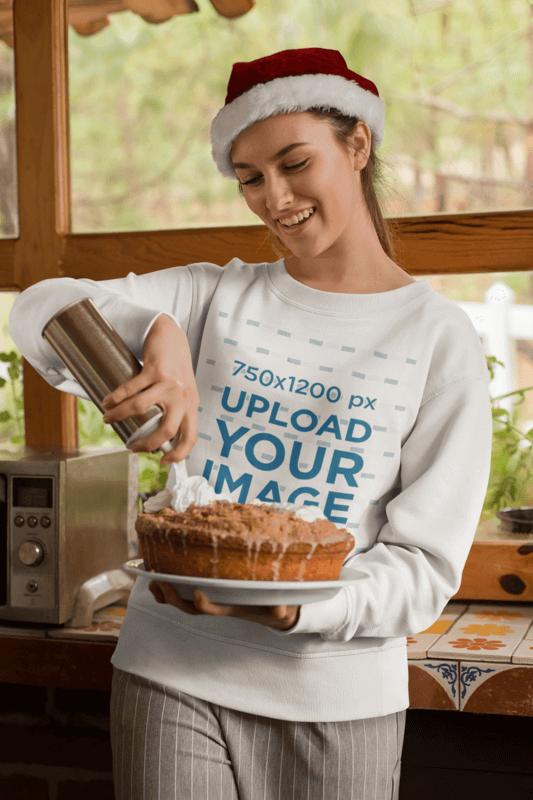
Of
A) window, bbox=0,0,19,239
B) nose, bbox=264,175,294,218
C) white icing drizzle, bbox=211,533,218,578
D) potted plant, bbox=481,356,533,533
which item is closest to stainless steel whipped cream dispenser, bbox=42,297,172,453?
white icing drizzle, bbox=211,533,218,578

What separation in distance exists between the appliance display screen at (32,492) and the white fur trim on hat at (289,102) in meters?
0.75

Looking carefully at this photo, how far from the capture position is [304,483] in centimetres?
89

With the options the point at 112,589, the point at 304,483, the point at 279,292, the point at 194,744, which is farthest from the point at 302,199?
the point at 112,589

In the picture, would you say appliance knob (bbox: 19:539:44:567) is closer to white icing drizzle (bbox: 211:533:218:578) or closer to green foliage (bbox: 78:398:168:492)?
green foliage (bbox: 78:398:168:492)

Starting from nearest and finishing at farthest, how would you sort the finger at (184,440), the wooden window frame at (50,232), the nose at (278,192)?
the finger at (184,440) < the nose at (278,192) < the wooden window frame at (50,232)

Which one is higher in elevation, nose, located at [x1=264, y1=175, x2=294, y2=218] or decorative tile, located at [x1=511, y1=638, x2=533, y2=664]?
nose, located at [x1=264, y1=175, x2=294, y2=218]

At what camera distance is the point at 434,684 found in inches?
47.0

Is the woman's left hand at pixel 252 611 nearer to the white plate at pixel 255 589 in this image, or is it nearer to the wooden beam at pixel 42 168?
the white plate at pixel 255 589

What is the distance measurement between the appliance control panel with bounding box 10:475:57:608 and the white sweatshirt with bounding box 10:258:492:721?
0.51 metres

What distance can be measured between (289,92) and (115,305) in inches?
13.4

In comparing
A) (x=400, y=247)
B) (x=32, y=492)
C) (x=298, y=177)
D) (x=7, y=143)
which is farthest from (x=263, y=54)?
(x=32, y=492)

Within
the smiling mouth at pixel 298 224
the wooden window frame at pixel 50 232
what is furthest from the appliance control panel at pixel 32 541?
the smiling mouth at pixel 298 224

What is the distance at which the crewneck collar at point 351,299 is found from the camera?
96 cm

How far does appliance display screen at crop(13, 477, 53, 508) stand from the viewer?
1434 millimetres
